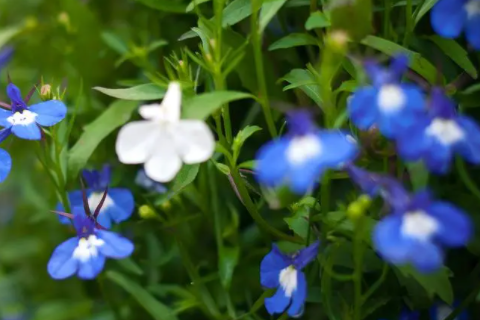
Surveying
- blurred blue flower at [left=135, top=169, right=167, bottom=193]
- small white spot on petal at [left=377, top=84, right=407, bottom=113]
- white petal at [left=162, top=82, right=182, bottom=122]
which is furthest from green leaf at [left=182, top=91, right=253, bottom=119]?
blurred blue flower at [left=135, top=169, right=167, bottom=193]

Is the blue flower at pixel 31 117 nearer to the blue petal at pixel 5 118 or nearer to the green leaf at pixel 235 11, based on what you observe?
the blue petal at pixel 5 118

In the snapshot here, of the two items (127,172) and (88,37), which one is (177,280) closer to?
(127,172)

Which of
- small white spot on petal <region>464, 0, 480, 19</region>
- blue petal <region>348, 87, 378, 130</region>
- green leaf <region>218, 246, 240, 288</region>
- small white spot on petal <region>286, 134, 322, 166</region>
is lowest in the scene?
green leaf <region>218, 246, 240, 288</region>

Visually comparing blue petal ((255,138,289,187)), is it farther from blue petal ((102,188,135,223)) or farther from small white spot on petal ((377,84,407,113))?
blue petal ((102,188,135,223))

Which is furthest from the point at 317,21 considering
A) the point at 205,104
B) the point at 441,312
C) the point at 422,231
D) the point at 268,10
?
the point at 441,312

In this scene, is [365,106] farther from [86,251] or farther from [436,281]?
[86,251]

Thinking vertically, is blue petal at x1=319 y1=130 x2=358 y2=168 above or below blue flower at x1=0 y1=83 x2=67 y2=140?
above
